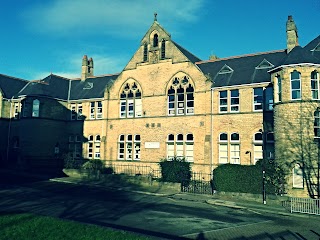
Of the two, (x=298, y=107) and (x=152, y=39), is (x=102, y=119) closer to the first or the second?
(x=152, y=39)

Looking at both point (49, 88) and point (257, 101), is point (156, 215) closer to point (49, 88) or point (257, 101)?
point (257, 101)

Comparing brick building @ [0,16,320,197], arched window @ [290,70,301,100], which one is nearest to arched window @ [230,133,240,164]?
brick building @ [0,16,320,197]

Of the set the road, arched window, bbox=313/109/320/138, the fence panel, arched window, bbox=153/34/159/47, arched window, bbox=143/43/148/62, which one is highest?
arched window, bbox=153/34/159/47

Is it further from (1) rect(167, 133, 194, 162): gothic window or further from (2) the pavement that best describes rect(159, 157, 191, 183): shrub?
(1) rect(167, 133, 194, 162): gothic window

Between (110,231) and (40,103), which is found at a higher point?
(40,103)

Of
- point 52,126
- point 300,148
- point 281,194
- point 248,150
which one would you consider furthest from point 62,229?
point 52,126

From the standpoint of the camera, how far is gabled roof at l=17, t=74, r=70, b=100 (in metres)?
36.2

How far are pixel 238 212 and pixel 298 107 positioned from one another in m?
9.69

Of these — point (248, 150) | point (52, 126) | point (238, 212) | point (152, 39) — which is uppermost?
point (152, 39)

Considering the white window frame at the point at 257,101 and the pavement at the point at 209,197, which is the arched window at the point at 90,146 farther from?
the white window frame at the point at 257,101

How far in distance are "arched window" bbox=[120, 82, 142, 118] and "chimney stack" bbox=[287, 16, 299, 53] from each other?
16.3m

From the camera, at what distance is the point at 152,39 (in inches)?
1264

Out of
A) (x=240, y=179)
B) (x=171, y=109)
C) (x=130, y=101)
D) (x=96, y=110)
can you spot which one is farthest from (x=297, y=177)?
(x=96, y=110)

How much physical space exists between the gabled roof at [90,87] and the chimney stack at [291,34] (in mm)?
21011
